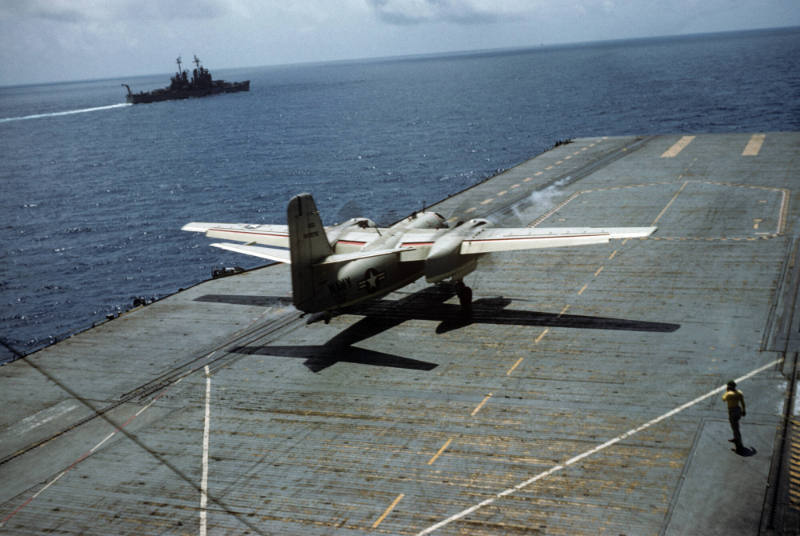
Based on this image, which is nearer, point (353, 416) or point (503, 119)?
point (353, 416)

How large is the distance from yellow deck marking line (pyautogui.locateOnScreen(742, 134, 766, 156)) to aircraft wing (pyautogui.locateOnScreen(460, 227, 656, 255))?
48919 millimetres

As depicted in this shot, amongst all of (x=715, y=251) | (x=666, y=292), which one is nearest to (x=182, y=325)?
(x=666, y=292)

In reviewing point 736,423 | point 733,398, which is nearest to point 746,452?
point 736,423

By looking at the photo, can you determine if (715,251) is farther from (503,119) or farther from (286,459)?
(503,119)

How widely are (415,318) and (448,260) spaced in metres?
3.96

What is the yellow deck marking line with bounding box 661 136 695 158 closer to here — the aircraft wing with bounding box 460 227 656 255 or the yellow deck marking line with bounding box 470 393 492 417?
the aircraft wing with bounding box 460 227 656 255

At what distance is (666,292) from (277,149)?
414 feet

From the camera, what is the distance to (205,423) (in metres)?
25.3

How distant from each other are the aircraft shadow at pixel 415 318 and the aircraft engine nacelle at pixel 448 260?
2.49 m

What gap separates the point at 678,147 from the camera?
80.8 m

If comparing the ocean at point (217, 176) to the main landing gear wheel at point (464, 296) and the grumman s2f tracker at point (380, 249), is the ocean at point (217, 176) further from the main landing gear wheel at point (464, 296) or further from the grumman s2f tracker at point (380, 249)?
the main landing gear wheel at point (464, 296)

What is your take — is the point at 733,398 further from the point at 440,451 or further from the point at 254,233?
the point at 254,233

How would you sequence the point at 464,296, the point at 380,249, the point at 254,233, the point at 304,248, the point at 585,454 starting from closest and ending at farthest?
the point at 585,454, the point at 304,248, the point at 380,249, the point at 464,296, the point at 254,233

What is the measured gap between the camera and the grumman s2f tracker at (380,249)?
29250 millimetres
